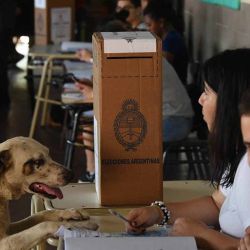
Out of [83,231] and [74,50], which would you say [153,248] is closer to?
[83,231]

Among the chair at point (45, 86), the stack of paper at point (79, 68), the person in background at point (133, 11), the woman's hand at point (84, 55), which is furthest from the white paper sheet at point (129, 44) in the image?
the person in background at point (133, 11)

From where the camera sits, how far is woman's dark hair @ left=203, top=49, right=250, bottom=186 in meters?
2.06

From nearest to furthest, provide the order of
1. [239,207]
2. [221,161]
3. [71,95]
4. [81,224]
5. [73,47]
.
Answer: [239,207] < [81,224] < [221,161] < [71,95] < [73,47]

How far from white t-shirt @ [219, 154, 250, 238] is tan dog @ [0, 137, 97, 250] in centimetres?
36

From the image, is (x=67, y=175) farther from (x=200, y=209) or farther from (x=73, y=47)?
(x=73, y=47)

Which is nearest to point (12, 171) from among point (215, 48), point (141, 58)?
point (141, 58)

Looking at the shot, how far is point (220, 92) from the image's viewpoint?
2094mm

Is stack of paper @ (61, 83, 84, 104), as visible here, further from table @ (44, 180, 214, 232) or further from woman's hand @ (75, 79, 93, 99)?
table @ (44, 180, 214, 232)

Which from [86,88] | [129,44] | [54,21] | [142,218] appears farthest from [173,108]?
[54,21]

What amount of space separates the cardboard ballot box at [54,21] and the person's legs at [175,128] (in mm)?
3319

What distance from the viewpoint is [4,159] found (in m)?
2.13

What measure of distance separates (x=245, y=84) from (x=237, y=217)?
39 centimetres

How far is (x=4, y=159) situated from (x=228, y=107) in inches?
25.7

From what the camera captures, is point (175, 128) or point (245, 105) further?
point (175, 128)
